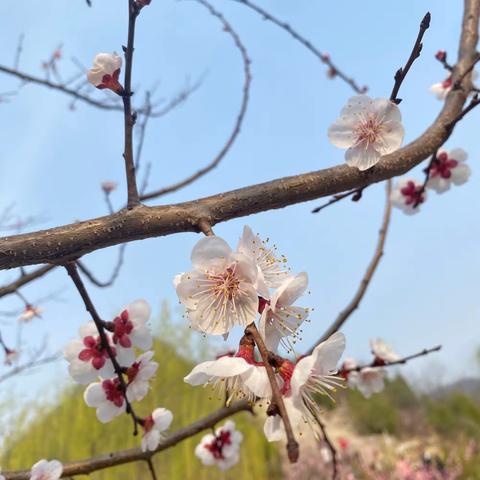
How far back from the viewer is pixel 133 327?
0.92 metres

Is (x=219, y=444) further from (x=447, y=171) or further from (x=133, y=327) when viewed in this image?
(x=447, y=171)

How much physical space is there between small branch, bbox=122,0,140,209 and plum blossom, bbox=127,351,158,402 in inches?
14.6

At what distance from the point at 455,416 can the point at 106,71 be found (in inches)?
239

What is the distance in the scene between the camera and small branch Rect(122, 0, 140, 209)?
0.67 m

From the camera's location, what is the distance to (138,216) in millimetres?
630

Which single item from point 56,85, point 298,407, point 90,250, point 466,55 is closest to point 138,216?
point 90,250

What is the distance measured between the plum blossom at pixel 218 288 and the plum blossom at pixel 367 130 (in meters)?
0.33

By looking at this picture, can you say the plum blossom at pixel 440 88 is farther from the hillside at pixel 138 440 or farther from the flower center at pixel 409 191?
the hillside at pixel 138 440

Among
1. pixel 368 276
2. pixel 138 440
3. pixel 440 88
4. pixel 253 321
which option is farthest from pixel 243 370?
pixel 138 440

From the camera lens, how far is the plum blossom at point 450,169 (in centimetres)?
Result: 143

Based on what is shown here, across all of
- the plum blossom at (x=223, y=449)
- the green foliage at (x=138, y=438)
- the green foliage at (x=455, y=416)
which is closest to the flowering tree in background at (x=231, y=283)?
the plum blossom at (x=223, y=449)

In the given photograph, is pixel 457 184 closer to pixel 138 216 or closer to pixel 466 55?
pixel 466 55

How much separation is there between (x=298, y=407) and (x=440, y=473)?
396 centimetres

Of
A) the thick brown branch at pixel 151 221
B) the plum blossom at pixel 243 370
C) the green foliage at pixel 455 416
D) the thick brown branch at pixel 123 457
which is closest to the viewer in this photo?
the plum blossom at pixel 243 370
